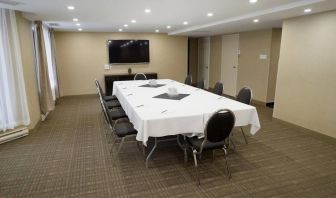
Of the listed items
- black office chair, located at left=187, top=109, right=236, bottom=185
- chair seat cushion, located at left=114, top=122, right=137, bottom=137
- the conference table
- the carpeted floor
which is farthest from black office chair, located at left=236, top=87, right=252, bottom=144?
chair seat cushion, located at left=114, top=122, right=137, bottom=137

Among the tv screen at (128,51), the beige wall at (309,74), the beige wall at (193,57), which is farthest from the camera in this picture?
the beige wall at (193,57)

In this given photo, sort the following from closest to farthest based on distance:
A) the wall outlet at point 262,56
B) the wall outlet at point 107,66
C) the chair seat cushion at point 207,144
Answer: the chair seat cushion at point 207,144, the wall outlet at point 262,56, the wall outlet at point 107,66

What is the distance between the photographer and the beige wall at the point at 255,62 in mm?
6246

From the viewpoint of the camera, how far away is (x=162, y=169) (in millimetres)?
2926

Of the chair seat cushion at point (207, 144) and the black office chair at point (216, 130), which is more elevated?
the black office chair at point (216, 130)

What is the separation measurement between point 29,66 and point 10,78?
0.70m

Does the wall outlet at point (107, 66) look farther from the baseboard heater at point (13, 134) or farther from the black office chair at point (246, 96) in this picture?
the black office chair at point (246, 96)

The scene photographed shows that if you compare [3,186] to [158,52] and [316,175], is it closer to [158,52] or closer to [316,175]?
[316,175]

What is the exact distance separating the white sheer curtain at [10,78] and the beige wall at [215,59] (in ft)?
21.6

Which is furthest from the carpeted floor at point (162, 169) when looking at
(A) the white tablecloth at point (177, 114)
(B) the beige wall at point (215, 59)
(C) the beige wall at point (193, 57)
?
(C) the beige wall at point (193, 57)

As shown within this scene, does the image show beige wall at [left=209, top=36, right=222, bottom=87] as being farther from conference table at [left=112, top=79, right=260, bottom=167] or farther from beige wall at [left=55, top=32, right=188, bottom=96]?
conference table at [left=112, top=79, right=260, bottom=167]

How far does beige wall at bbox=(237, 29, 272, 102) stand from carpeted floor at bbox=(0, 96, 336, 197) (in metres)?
2.47

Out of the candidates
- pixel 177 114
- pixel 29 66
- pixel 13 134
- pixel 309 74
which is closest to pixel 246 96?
pixel 309 74

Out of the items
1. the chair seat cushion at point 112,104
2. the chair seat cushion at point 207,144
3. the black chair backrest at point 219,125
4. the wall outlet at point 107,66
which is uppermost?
the wall outlet at point 107,66
